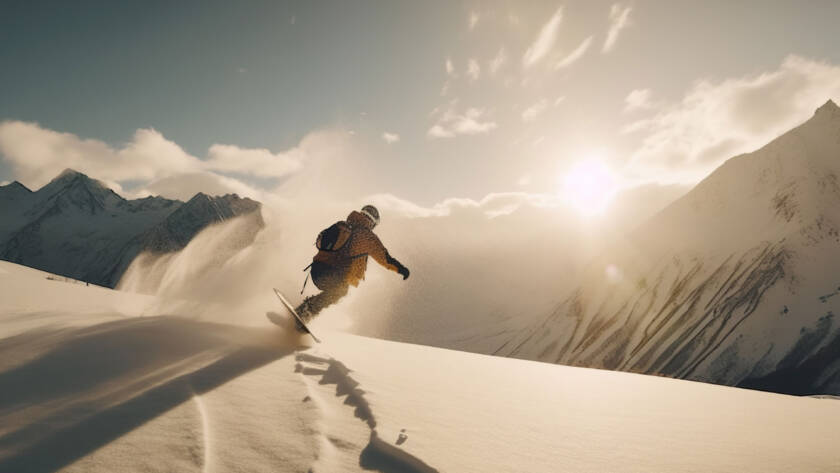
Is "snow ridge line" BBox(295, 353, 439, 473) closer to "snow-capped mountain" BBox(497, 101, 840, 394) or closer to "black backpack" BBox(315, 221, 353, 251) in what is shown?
"black backpack" BBox(315, 221, 353, 251)

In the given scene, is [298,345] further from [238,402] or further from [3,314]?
[3,314]

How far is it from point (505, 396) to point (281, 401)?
244 centimetres

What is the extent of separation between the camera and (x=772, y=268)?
Answer: 42.6m

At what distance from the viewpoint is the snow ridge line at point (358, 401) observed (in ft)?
7.13

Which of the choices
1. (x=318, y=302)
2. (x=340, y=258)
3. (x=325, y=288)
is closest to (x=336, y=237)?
(x=340, y=258)

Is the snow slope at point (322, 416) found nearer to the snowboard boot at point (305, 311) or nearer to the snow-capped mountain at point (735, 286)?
the snowboard boot at point (305, 311)

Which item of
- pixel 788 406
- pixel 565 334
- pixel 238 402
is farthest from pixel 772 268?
pixel 238 402

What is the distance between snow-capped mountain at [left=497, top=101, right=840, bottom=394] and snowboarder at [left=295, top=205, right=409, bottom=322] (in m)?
44.0

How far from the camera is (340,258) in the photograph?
798 cm

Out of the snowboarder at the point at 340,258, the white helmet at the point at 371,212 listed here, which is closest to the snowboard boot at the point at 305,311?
the snowboarder at the point at 340,258

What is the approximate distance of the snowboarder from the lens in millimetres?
7957

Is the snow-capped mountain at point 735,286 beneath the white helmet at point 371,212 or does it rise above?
above

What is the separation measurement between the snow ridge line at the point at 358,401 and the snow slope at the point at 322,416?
0.05 ft

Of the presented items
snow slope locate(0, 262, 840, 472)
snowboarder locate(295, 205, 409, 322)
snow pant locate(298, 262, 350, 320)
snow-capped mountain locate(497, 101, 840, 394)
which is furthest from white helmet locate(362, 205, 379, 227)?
snow-capped mountain locate(497, 101, 840, 394)
